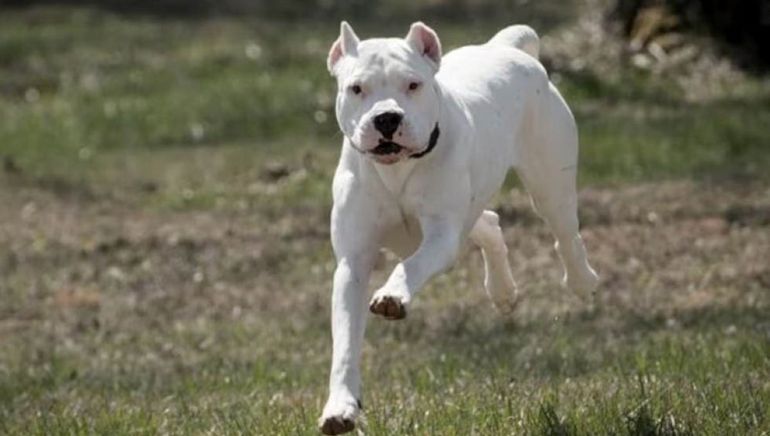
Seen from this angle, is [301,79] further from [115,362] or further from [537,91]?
[537,91]

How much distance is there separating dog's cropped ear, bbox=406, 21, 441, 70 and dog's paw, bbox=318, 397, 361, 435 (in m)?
1.37

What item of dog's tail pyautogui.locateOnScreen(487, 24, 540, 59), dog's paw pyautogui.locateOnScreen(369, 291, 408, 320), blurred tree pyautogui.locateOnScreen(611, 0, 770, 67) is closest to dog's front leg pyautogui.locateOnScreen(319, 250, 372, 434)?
dog's paw pyautogui.locateOnScreen(369, 291, 408, 320)

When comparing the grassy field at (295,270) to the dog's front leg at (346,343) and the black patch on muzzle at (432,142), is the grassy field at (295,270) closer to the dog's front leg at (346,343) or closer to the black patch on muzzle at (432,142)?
the dog's front leg at (346,343)

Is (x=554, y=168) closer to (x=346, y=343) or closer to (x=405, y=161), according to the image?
(x=405, y=161)

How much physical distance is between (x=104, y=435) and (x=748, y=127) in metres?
12.4

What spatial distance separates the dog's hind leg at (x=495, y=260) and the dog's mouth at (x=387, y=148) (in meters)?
2.32

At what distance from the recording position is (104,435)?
25.0 feet

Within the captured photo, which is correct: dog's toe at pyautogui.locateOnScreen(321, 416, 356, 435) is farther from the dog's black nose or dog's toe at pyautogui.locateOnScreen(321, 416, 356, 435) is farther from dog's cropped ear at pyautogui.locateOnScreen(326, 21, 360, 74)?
dog's cropped ear at pyautogui.locateOnScreen(326, 21, 360, 74)

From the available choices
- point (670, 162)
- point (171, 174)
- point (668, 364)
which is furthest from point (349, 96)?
point (171, 174)

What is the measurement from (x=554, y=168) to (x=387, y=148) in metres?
2.10

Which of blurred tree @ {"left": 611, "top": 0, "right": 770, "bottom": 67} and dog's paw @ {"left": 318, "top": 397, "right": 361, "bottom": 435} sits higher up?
dog's paw @ {"left": 318, "top": 397, "right": 361, "bottom": 435}

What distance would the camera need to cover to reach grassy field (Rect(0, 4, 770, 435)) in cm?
796

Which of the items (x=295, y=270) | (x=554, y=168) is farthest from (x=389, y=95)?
(x=295, y=270)

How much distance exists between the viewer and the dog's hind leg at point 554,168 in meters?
8.63
